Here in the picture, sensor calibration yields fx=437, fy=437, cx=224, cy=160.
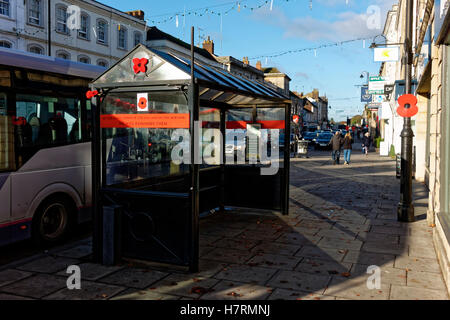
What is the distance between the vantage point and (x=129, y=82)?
225 inches

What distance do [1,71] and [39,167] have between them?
154 cm

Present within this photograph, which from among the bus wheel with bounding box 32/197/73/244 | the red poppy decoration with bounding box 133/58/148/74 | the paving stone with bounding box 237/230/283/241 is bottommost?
the paving stone with bounding box 237/230/283/241

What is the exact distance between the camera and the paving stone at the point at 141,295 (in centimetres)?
470

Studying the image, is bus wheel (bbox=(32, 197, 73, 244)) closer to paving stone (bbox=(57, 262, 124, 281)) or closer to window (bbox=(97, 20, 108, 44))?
paving stone (bbox=(57, 262, 124, 281))

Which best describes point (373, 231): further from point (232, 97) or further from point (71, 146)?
point (71, 146)

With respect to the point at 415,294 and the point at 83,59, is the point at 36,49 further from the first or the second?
the point at 415,294

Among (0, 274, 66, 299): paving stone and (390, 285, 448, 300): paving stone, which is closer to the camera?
(390, 285, 448, 300): paving stone

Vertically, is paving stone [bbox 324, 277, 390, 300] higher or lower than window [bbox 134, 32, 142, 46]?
lower

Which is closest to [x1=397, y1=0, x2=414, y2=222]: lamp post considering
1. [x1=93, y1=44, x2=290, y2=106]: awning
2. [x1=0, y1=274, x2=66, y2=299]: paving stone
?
[x1=93, y1=44, x2=290, y2=106]: awning

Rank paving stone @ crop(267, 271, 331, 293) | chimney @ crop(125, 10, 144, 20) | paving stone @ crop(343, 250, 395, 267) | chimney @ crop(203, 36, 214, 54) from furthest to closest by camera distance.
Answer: chimney @ crop(203, 36, 214, 54) → chimney @ crop(125, 10, 144, 20) → paving stone @ crop(343, 250, 395, 267) → paving stone @ crop(267, 271, 331, 293)

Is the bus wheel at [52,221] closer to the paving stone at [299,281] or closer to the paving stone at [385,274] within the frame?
the paving stone at [299,281]

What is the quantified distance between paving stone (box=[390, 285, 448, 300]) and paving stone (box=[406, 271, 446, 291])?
0.41 feet

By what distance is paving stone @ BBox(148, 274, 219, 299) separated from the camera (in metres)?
4.85

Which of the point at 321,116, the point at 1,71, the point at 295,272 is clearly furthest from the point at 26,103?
the point at 321,116
